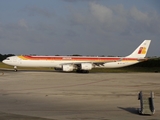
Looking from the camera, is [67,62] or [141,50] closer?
[67,62]

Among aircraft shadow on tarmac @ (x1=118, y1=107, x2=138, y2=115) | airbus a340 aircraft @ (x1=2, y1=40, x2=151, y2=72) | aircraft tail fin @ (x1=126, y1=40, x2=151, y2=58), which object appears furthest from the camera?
aircraft tail fin @ (x1=126, y1=40, x2=151, y2=58)

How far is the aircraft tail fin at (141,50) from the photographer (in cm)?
5741

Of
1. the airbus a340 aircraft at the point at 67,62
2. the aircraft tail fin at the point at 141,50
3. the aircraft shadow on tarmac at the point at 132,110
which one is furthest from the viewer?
the aircraft tail fin at the point at 141,50

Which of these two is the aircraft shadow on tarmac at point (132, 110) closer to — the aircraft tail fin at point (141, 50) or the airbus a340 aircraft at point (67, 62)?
the airbus a340 aircraft at point (67, 62)

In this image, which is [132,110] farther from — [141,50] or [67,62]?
[141,50]

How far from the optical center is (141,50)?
189ft

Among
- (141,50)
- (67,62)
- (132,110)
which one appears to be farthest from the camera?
(141,50)

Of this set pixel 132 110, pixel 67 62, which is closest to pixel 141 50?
pixel 67 62

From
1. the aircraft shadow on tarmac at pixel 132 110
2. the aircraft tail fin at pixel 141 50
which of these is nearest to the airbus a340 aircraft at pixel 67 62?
the aircraft tail fin at pixel 141 50

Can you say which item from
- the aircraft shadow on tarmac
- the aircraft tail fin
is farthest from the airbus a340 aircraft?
the aircraft shadow on tarmac

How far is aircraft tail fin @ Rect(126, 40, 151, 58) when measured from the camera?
5741cm

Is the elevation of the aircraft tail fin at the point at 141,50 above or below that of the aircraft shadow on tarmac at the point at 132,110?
above

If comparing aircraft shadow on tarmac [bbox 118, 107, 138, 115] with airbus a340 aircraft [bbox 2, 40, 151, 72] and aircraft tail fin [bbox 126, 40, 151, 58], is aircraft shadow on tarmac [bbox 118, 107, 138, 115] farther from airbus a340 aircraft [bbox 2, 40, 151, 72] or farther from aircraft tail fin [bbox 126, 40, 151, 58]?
aircraft tail fin [bbox 126, 40, 151, 58]

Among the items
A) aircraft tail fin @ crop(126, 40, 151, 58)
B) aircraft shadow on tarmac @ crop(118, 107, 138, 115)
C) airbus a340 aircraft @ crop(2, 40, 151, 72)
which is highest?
aircraft tail fin @ crop(126, 40, 151, 58)
